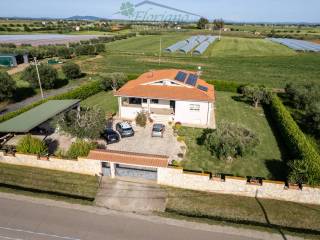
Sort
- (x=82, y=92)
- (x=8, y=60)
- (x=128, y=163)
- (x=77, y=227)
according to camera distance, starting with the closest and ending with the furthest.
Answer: (x=77, y=227) → (x=128, y=163) → (x=82, y=92) → (x=8, y=60)

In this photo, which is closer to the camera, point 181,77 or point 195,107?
point 195,107

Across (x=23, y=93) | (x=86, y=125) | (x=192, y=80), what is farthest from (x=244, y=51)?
(x=86, y=125)

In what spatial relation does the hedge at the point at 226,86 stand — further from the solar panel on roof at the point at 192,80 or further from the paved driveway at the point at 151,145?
the paved driveway at the point at 151,145

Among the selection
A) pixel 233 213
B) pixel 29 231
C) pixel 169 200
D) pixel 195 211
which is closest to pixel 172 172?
pixel 169 200

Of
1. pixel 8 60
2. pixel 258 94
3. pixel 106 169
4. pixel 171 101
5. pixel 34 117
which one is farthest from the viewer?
pixel 8 60

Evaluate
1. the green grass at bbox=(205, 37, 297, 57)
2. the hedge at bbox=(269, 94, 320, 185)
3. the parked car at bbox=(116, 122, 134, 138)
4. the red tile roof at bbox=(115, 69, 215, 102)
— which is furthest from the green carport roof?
the green grass at bbox=(205, 37, 297, 57)

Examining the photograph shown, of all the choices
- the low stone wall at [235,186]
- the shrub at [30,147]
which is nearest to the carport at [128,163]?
the low stone wall at [235,186]

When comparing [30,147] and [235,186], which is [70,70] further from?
[235,186]
